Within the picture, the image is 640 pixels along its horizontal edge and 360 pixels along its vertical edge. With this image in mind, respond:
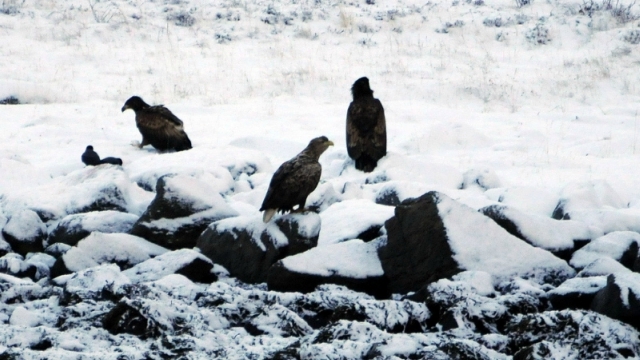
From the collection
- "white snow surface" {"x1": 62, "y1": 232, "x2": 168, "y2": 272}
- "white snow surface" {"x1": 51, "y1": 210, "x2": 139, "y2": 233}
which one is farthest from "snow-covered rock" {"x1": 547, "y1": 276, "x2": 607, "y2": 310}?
"white snow surface" {"x1": 51, "y1": 210, "x2": 139, "y2": 233}

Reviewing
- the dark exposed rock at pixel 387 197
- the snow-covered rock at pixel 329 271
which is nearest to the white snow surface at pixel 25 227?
the snow-covered rock at pixel 329 271

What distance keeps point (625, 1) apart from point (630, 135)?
927cm

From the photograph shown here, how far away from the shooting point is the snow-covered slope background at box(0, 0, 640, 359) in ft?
17.3

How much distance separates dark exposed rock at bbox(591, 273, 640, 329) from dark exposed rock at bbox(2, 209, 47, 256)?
5.04 meters

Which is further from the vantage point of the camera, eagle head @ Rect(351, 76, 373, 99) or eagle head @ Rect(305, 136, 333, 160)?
eagle head @ Rect(351, 76, 373, 99)

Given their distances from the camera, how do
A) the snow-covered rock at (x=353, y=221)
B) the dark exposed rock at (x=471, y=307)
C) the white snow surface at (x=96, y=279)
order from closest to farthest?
the dark exposed rock at (x=471, y=307)
the white snow surface at (x=96, y=279)
the snow-covered rock at (x=353, y=221)

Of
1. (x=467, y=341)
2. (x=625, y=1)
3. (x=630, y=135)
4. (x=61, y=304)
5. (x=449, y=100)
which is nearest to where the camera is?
(x=467, y=341)

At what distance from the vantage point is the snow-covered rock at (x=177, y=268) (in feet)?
21.6

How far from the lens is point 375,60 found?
660 inches

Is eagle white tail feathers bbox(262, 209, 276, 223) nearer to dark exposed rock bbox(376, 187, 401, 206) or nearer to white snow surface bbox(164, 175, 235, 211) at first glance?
white snow surface bbox(164, 175, 235, 211)

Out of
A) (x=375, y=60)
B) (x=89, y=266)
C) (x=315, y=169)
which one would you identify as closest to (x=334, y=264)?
(x=315, y=169)

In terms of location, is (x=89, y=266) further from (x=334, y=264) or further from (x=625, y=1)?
(x=625, y=1)

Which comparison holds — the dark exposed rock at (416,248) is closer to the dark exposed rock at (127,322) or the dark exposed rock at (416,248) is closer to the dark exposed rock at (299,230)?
the dark exposed rock at (299,230)

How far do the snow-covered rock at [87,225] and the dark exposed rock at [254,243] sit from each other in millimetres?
1089
